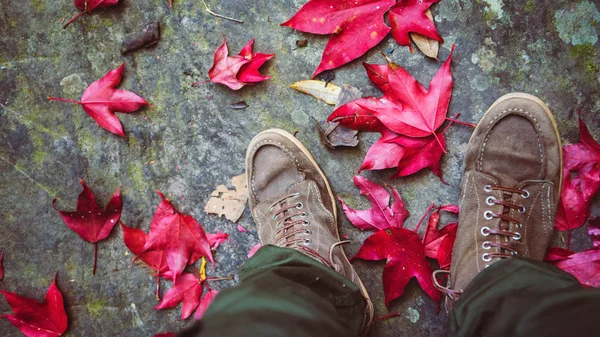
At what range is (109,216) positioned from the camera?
5.55 ft

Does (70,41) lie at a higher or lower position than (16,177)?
higher

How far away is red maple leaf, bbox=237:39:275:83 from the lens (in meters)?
1.60

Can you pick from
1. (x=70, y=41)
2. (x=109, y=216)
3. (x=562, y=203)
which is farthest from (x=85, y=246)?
(x=562, y=203)

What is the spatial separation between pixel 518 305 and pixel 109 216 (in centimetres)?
146

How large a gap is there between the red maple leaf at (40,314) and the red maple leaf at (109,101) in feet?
2.26

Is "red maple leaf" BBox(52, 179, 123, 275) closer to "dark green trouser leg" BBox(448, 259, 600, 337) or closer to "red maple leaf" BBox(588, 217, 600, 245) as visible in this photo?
"dark green trouser leg" BBox(448, 259, 600, 337)

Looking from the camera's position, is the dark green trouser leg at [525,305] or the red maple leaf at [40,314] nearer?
the dark green trouser leg at [525,305]

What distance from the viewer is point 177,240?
1.64 m

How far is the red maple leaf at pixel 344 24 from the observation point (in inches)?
58.0

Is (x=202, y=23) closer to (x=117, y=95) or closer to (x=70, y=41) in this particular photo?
(x=117, y=95)

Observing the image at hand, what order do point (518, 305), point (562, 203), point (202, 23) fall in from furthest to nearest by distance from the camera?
1. point (202, 23)
2. point (562, 203)
3. point (518, 305)

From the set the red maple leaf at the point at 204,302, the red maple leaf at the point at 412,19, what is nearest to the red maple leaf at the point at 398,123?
the red maple leaf at the point at 412,19

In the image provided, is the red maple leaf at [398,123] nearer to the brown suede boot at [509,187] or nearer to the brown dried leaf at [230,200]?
the brown suede boot at [509,187]

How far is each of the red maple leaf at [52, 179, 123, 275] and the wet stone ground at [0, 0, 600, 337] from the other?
5 cm
